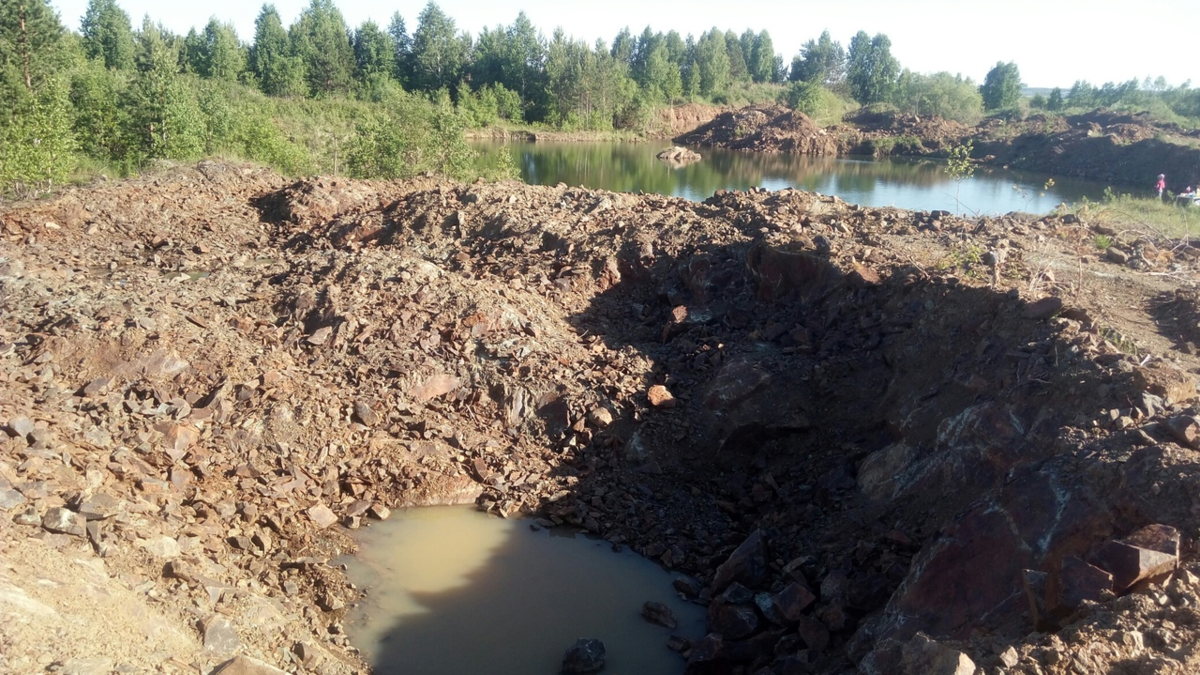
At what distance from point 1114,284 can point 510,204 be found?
8489 millimetres

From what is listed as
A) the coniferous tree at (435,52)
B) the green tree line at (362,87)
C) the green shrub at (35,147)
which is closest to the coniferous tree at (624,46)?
the green tree line at (362,87)

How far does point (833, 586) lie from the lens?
17.0 ft

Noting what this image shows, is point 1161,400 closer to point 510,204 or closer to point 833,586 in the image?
point 833,586

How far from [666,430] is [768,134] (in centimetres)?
4557

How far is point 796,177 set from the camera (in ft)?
117

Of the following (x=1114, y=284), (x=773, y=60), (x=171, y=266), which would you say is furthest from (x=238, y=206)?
(x=773, y=60)

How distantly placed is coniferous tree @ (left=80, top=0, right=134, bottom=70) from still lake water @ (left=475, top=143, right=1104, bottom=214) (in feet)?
74.1

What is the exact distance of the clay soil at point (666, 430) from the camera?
13.5ft

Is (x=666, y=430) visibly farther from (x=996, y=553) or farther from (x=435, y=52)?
(x=435, y=52)

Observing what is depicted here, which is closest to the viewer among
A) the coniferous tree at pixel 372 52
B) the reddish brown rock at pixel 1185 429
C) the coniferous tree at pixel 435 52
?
the reddish brown rock at pixel 1185 429

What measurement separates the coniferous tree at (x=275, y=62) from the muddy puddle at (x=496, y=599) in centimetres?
4757

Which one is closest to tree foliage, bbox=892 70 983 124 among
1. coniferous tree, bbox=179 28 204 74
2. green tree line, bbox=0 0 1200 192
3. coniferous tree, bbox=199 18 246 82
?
green tree line, bbox=0 0 1200 192

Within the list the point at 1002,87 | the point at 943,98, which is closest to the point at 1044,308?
the point at 943,98

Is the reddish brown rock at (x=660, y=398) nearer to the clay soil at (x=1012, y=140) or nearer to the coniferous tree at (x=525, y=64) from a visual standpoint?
the clay soil at (x=1012, y=140)
